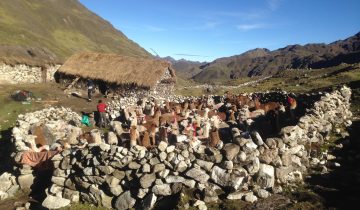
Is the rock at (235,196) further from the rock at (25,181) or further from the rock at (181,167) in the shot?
the rock at (25,181)

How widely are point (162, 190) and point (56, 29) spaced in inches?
5270

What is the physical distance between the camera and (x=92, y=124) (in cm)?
2708

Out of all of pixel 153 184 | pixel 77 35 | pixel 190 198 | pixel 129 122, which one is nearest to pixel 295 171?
pixel 190 198

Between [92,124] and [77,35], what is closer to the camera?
[92,124]

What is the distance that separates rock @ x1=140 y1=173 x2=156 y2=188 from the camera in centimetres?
1304

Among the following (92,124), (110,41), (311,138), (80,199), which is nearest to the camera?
(80,199)

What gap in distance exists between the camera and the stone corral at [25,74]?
46656mm

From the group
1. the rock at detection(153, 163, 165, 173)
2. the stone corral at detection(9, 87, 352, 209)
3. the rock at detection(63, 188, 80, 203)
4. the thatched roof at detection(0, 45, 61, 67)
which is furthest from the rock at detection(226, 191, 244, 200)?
the thatched roof at detection(0, 45, 61, 67)

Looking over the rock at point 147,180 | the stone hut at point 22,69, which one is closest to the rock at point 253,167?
the rock at point 147,180

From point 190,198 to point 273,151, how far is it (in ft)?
11.4

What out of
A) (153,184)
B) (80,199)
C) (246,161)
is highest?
(246,161)

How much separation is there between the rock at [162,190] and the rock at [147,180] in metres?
0.27

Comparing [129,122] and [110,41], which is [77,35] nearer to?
[110,41]

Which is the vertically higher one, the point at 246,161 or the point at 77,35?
the point at 77,35
